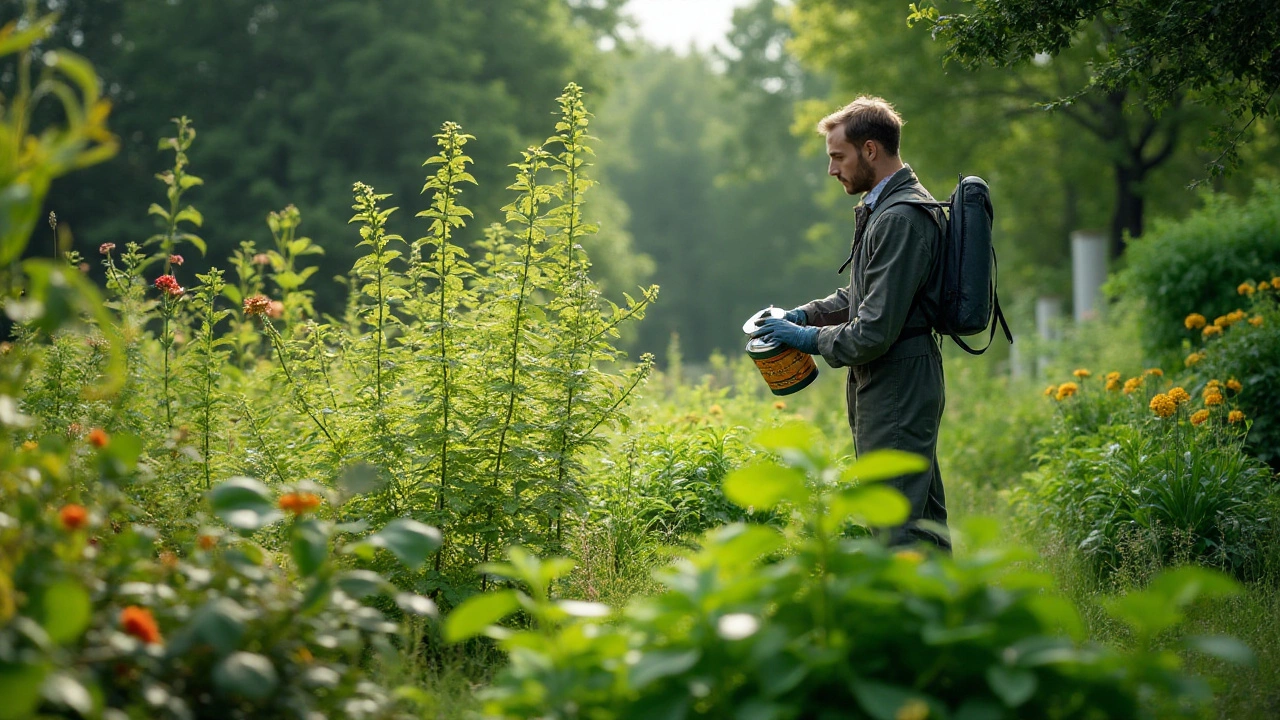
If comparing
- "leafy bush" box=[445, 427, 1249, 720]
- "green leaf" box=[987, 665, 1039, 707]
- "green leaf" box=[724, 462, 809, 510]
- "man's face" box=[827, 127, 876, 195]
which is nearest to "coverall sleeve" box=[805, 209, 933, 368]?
"man's face" box=[827, 127, 876, 195]

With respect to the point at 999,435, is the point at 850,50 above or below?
above

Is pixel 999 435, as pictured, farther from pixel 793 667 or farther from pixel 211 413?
pixel 793 667

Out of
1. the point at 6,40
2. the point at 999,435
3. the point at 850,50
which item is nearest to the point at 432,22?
the point at 850,50

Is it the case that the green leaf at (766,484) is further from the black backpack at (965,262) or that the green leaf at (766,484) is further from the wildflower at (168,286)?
the wildflower at (168,286)

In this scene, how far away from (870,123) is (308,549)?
2.74 m

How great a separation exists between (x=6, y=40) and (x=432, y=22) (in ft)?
75.0

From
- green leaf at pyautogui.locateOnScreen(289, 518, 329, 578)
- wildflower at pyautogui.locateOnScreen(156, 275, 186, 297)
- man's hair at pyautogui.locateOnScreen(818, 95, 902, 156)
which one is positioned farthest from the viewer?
wildflower at pyautogui.locateOnScreen(156, 275, 186, 297)

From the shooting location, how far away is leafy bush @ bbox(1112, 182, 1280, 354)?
766 cm

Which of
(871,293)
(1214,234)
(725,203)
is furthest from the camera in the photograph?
(725,203)

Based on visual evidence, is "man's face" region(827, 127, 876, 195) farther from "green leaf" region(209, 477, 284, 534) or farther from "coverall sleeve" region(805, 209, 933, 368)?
"green leaf" region(209, 477, 284, 534)

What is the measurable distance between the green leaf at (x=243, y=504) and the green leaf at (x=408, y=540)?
228 millimetres

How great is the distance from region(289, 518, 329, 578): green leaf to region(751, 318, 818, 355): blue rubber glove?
2250mm

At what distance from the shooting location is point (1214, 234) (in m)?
7.90

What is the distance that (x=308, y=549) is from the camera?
2.17 meters
